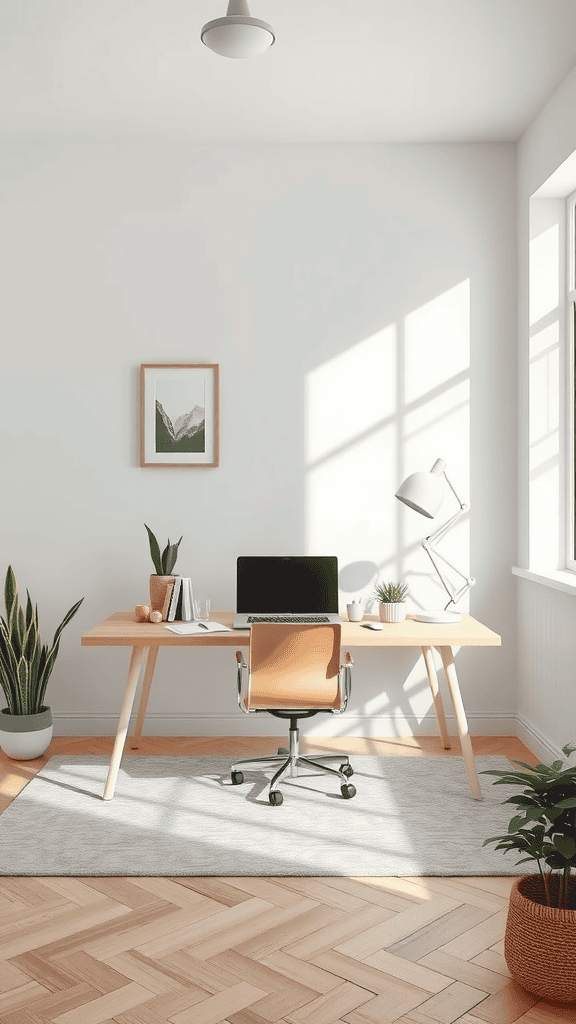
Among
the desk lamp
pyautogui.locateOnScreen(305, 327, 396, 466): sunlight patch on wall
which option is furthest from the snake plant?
pyautogui.locateOnScreen(305, 327, 396, 466): sunlight patch on wall

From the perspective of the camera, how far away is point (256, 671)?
3.27 metres

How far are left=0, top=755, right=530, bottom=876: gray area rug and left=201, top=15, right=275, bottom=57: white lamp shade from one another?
2679 mm

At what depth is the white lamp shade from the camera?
2646mm

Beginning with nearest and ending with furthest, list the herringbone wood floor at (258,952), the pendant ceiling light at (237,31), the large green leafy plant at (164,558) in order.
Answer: the herringbone wood floor at (258,952) < the pendant ceiling light at (237,31) < the large green leafy plant at (164,558)

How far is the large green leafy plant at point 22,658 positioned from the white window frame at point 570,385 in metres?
2.42

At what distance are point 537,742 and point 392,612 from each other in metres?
0.95

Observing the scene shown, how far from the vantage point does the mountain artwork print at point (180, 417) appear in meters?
4.35

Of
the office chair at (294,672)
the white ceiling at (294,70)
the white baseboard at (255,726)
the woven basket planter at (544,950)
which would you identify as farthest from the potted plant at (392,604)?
the white ceiling at (294,70)

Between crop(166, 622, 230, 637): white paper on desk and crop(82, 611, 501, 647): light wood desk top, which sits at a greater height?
crop(166, 622, 230, 637): white paper on desk

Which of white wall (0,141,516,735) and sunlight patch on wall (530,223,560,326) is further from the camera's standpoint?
white wall (0,141,516,735)

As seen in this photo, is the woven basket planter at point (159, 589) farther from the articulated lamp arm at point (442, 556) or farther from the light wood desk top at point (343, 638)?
the articulated lamp arm at point (442, 556)

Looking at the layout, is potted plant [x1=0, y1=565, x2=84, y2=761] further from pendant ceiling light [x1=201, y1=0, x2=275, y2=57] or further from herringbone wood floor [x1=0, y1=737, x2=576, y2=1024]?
pendant ceiling light [x1=201, y1=0, x2=275, y2=57]

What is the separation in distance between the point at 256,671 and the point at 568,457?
194 cm

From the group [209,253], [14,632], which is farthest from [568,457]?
[14,632]
